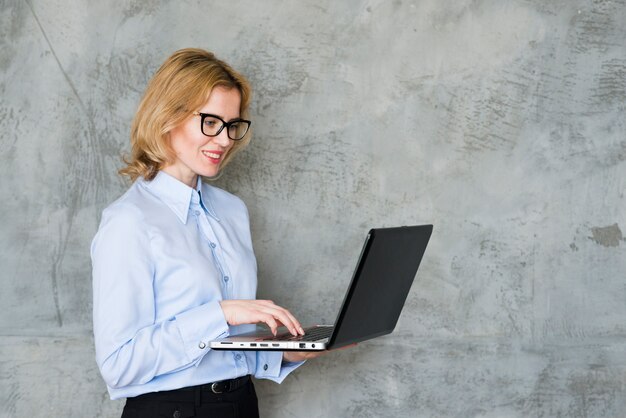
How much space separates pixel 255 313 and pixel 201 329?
14cm

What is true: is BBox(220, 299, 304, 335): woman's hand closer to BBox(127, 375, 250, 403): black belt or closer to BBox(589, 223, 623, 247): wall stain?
Result: BBox(127, 375, 250, 403): black belt

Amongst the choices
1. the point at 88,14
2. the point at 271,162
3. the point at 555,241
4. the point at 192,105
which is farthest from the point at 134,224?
the point at 555,241

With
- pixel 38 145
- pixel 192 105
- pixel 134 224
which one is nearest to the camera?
pixel 134 224

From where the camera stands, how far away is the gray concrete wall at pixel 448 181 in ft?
9.80

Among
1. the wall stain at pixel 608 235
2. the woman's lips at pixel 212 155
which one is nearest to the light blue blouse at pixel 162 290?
the woman's lips at pixel 212 155

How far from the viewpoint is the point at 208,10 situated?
9.74 ft

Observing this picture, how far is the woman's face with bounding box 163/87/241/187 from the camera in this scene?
Result: 85.0 inches

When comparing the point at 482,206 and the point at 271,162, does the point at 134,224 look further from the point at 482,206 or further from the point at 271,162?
the point at 482,206

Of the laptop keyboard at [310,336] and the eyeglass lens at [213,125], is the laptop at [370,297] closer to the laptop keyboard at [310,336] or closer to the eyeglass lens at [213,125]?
the laptop keyboard at [310,336]

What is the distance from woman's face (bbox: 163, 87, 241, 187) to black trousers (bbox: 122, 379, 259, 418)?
585 mm

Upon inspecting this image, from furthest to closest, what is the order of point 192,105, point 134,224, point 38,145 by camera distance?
point 38,145
point 192,105
point 134,224

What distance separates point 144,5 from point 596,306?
2.03 meters

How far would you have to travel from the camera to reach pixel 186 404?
6.59 ft

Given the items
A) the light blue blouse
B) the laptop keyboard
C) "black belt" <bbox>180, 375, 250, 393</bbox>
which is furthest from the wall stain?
"black belt" <bbox>180, 375, 250, 393</bbox>
